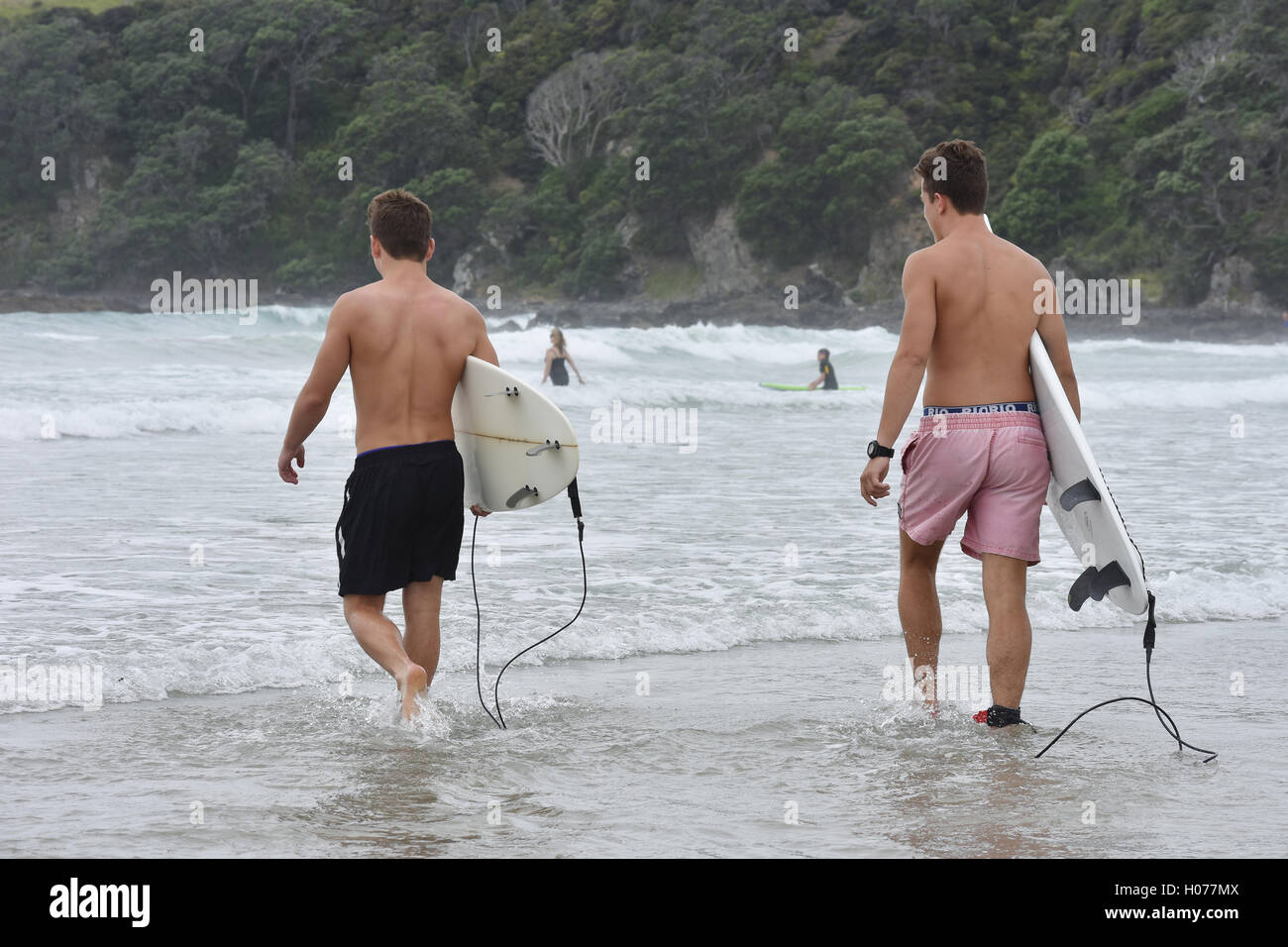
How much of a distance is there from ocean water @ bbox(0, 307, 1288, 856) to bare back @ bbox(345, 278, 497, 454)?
0.90 metres

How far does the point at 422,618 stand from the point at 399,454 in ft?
1.70

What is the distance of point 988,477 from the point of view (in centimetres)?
382

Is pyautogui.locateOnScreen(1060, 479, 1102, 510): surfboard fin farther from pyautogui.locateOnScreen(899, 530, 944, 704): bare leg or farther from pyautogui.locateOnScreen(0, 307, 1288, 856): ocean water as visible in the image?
pyautogui.locateOnScreen(0, 307, 1288, 856): ocean water

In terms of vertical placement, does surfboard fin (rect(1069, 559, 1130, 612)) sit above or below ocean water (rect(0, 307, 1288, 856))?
above

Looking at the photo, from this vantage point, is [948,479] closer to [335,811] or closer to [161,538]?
[335,811]

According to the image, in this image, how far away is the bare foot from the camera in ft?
12.5

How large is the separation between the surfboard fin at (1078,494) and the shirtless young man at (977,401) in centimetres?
8

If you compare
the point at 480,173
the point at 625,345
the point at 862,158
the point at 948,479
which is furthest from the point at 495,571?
the point at 480,173
